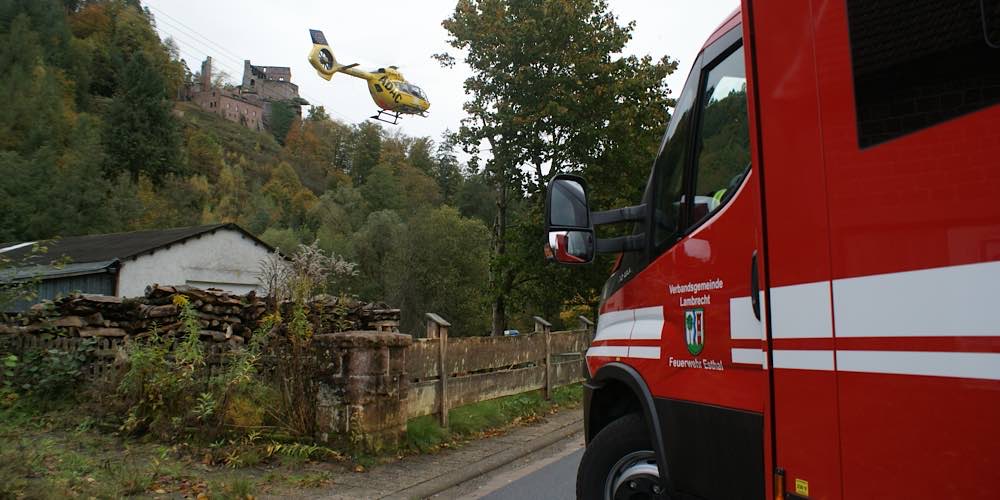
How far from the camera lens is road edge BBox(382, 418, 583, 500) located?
6.21 m

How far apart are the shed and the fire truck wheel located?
60.6 ft

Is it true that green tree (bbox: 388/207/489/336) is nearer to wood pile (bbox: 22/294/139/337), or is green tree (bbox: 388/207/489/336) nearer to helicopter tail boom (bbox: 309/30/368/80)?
helicopter tail boom (bbox: 309/30/368/80)

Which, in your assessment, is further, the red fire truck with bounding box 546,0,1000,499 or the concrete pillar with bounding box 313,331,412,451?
the concrete pillar with bounding box 313,331,412,451

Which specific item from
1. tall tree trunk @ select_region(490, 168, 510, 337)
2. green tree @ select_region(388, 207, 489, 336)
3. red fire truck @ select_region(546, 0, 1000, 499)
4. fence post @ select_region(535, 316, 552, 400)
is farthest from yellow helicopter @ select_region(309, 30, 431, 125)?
red fire truck @ select_region(546, 0, 1000, 499)

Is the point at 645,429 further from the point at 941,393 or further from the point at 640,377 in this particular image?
the point at 941,393

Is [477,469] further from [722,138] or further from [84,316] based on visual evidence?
[84,316]

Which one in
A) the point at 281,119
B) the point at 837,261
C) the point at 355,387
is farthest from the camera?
the point at 281,119

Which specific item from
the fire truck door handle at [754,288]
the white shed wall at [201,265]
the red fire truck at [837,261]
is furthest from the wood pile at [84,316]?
the white shed wall at [201,265]

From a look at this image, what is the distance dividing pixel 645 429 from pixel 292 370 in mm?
4699

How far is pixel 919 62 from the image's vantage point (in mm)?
1881

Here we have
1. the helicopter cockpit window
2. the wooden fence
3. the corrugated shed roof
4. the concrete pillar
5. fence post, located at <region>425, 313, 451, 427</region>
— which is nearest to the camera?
the concrete pillar

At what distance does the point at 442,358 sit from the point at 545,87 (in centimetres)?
991

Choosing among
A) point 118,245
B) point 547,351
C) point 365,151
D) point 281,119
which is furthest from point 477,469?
point 281,119

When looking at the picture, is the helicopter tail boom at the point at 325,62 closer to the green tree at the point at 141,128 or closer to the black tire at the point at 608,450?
the green tree at the point at 141,128
